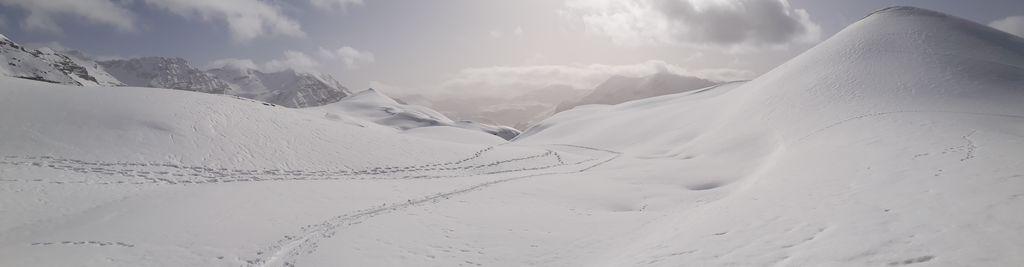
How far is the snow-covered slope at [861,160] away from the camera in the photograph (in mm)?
9695

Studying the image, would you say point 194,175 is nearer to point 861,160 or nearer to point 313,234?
point 313,234

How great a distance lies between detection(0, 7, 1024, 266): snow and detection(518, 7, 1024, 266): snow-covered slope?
0.34 feet

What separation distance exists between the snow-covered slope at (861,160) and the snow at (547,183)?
104 millimetres

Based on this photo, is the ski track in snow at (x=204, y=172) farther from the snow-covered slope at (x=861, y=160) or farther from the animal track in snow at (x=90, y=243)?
the snow-covered slope at (x=861, y=160)

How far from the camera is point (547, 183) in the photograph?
92.9 feet

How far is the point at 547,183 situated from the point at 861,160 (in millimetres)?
15840

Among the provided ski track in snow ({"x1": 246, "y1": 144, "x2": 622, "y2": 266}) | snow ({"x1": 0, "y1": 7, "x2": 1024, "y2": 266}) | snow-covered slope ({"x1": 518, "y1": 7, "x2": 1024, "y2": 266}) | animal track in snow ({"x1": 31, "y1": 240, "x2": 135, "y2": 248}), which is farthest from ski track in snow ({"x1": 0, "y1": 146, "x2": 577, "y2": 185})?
snow-covered slope ({"x1": 518, "y1": 7, "x2": 1024, "y2": 266})

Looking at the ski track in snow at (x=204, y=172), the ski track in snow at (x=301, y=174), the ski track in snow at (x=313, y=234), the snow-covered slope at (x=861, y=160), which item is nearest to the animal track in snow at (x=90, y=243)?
the ski track in snow at (x=301, y=174)

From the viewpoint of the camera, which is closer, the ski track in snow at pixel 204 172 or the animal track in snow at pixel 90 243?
the animal track in snow at pixel 90 243

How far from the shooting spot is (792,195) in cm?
1514

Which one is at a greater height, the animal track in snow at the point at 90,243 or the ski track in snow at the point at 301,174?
the ski track in snow at the point at 301,174

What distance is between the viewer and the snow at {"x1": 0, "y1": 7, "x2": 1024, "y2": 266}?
38.1ft

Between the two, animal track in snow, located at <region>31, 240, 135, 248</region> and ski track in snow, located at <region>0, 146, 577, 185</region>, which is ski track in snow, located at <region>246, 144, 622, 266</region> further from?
ski track in snow, located at <region>0, 146, 577, 185</region>

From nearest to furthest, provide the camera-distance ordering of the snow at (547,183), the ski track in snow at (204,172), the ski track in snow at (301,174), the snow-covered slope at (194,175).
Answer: the snow at (547,183), the ski track in snow at (301,174), the snow-covered slope at (194,175), the ski track in snow at (204,172)
